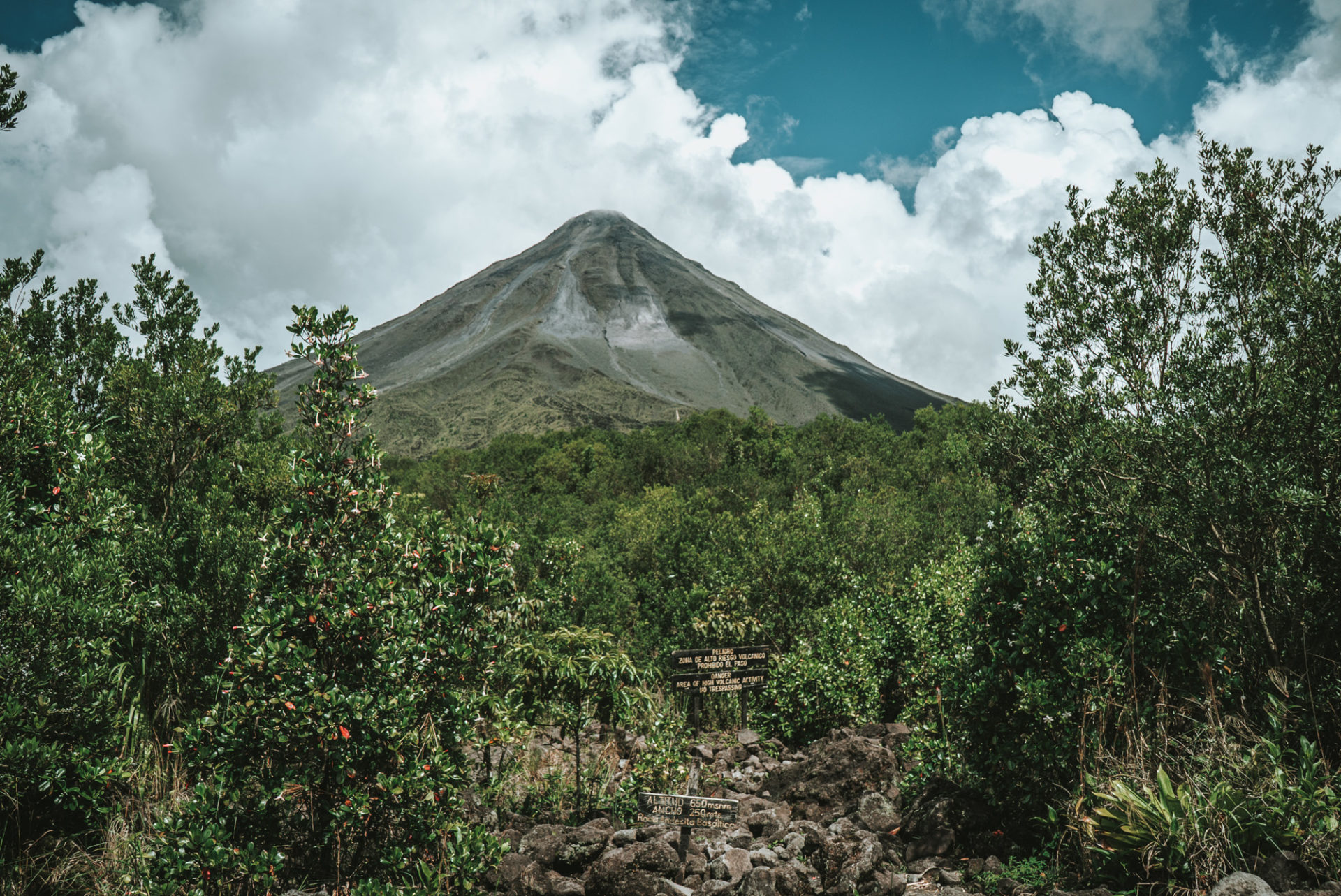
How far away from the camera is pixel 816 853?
5602 millimetres

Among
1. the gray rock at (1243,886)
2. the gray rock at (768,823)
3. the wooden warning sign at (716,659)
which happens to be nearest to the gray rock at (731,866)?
the gray rock at (768,823)

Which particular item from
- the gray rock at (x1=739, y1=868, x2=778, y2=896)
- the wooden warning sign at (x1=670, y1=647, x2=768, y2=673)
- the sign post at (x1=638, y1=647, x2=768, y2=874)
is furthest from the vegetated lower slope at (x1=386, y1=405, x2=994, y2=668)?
the gray rock at (x1=739, y1=868, x2=778, y2=896)

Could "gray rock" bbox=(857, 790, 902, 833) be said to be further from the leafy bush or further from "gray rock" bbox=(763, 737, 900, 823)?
the leafy bush

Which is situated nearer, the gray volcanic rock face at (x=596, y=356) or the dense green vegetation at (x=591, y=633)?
the dense green vegetation at (x=591, y=633)

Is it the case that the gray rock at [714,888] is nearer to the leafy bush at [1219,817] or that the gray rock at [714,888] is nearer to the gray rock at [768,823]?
the gray rock at [768,823]

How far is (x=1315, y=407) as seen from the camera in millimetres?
5188

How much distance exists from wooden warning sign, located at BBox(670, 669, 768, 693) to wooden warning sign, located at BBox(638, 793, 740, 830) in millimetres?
3638

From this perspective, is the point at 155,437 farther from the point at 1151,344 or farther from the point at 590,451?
the point at 590,451

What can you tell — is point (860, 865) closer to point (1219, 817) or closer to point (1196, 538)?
point (1219, 817)

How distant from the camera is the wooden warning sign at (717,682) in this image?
9383 mm

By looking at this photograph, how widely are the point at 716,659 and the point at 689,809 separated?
393cm

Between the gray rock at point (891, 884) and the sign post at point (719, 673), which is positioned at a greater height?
the sign post at point (719, 673)

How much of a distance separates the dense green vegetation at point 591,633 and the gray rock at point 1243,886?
0.89 ft

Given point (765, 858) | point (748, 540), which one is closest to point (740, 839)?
point (765, 858)
